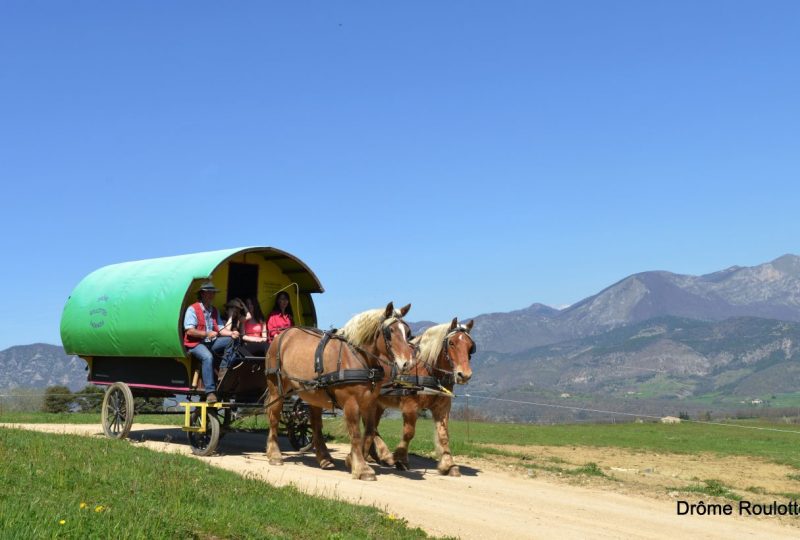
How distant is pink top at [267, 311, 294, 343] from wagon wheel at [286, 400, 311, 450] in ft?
5.16

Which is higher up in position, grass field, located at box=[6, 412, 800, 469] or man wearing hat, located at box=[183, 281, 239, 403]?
man wearing hat, located at box=[183, 281, 239, 403]

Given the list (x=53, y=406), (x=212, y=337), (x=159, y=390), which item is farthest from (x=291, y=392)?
(x=53, y=406)

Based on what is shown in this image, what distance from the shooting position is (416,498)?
11.7m

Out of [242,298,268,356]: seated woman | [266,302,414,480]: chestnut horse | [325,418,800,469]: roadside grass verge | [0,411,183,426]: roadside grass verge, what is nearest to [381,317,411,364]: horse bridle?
[266,302,414,480]: chestnut horse

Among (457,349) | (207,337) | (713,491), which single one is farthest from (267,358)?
(713,491)

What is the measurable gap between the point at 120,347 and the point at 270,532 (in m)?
9.33

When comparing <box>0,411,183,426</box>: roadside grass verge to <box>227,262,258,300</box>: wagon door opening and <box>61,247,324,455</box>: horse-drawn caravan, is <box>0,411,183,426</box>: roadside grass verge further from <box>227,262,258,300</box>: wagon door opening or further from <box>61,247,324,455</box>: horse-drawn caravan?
<box>227,262,258,300</box>: wagon door opening

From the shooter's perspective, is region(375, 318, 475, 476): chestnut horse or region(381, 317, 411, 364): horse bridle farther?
region(375, 318, 475, 476): chestnut horse

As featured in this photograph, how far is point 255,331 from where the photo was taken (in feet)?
53.9

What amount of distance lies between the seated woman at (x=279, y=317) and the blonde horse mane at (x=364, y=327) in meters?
2.65

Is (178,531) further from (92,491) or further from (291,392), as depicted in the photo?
(291,392)

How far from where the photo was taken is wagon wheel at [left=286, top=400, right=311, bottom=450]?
16.8 m

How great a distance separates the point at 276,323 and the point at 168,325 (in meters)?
2.41

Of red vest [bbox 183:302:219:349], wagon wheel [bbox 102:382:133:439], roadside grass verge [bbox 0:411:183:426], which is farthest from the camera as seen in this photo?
roadside grass verge [bbox 0:411:183:426]
